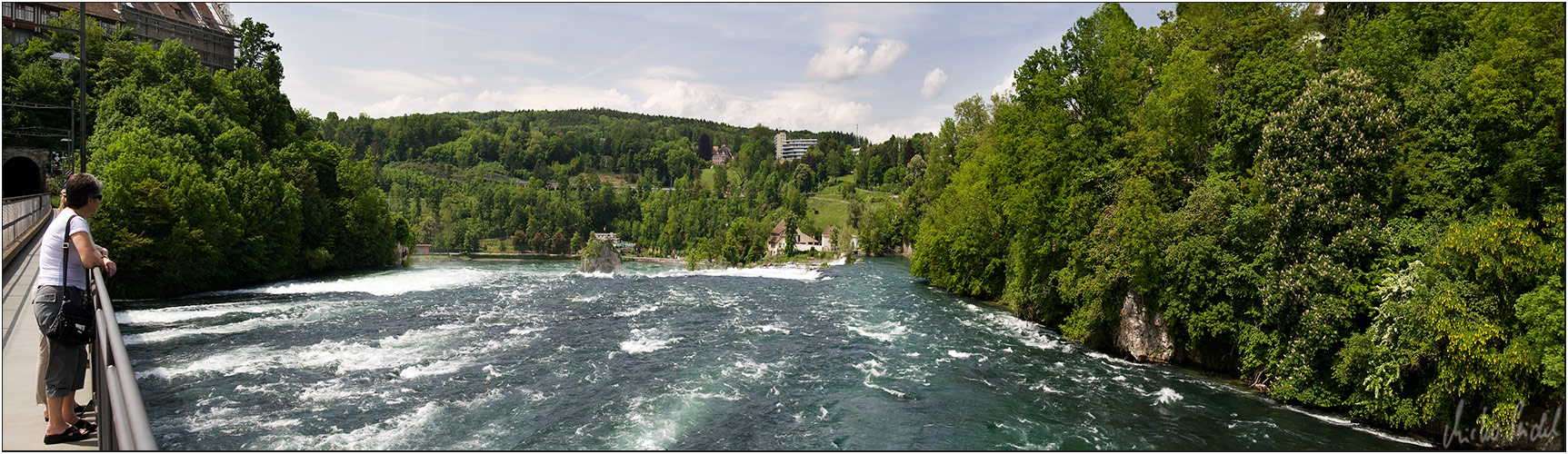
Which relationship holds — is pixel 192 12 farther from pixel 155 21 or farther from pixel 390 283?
pixel 390 283

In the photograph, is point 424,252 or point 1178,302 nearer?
point 1178,302

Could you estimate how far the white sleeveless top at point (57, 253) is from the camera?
7.00 m

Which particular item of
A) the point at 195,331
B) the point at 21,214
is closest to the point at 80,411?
the point at 195,331

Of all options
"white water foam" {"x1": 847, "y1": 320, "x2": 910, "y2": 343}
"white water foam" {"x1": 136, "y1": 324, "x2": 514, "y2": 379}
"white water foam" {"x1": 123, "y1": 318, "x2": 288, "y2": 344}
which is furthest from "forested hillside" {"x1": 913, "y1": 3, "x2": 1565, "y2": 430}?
"white water foam" {"x1": 123, "y1": 318, "x2": 288, "y2": 344}

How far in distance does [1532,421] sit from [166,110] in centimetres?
6426

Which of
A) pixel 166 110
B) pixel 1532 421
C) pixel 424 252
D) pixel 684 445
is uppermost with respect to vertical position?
pixel 166 110

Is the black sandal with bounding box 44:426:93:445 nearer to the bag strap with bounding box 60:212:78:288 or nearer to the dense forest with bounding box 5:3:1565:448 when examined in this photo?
the bag strap with bounding box 60:212:78:288

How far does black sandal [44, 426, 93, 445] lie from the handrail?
0.77 meters

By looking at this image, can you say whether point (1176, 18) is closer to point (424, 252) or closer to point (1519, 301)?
point (1519, 301)

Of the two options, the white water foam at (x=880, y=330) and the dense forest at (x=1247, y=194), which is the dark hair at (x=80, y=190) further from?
the white water foam at (x=880, y=330)

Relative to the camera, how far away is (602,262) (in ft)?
238

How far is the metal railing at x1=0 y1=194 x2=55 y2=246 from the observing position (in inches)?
960

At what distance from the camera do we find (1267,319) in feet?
73.1

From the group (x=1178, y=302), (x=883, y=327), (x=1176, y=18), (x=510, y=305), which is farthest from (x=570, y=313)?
(x=1176, y=18)
